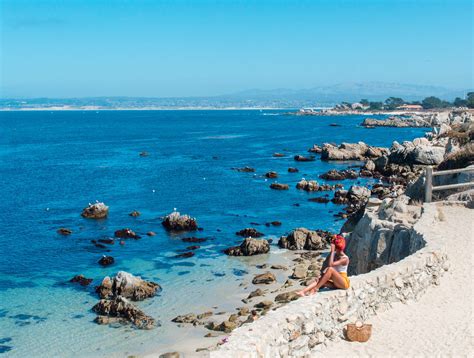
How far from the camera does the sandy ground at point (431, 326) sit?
34.7 feet

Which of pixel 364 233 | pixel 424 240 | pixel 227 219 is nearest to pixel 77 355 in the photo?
pixel 364 233

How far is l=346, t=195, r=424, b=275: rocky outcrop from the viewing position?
16422 mm

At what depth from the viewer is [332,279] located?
36.5ft

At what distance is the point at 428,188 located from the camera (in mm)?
20016

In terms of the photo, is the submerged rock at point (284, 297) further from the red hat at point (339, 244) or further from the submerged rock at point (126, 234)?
the submerged rock at point (126, 234)

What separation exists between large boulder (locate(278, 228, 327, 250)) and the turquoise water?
10.2 ft

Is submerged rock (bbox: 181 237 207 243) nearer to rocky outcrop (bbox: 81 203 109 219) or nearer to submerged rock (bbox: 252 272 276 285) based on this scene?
submerged rock (bbox: 252 272 276 285)

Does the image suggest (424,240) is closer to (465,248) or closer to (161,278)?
(465,248)

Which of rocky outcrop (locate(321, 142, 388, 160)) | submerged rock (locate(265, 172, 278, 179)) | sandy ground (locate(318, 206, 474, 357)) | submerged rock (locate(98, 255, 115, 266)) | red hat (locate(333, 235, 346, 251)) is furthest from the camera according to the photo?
rocky outcrop (locate(321, 142, 388, 160))

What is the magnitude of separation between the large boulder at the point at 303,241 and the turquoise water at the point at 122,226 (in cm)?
311

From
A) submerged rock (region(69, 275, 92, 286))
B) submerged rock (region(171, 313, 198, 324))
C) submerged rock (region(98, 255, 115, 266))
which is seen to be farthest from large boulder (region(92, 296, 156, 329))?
submerged rock (region(98, 255, 115, 266))

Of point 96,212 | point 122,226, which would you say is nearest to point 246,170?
point 96,212

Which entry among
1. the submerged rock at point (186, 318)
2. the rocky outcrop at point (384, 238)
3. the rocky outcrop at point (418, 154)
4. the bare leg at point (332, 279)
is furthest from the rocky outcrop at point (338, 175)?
the bare leg at point (332, 279)

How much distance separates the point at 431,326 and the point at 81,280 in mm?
18954
